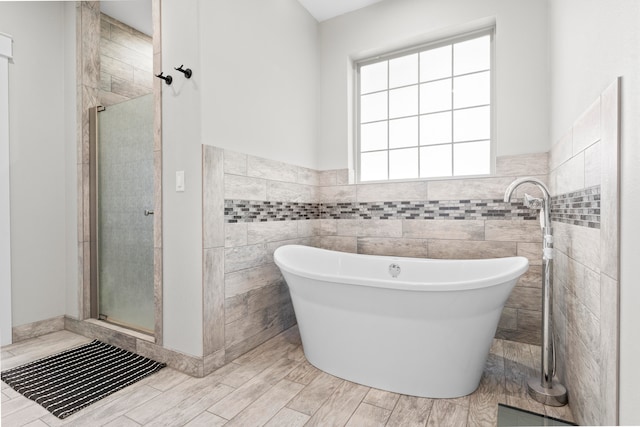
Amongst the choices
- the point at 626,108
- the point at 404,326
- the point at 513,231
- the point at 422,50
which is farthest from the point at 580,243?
the point at 422,50

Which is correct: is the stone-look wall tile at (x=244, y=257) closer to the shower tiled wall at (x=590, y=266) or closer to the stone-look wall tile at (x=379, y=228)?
the stone-look wall tile at (x=379, y=228)

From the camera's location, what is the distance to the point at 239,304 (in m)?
2.04

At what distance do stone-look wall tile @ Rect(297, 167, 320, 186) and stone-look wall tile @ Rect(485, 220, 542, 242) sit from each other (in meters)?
1.49

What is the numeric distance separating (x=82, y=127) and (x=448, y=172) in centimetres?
303

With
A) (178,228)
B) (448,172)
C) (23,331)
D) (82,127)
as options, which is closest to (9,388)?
(23,331)

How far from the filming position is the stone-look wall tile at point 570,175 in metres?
1.32

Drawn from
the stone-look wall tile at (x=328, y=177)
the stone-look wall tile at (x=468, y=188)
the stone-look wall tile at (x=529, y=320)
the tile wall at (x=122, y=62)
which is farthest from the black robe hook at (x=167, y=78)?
the stone-look wall tile at (x=529, y=320)

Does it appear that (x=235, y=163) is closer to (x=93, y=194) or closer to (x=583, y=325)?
(x=93, y=194)

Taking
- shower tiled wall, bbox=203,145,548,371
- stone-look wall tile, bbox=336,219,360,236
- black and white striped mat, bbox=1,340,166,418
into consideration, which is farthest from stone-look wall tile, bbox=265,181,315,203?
black and white striped mat, bbox=1,340,166,418

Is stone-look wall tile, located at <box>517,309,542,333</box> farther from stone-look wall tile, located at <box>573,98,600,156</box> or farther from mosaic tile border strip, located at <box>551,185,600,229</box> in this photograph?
stone-look wall tile, located at <box>573,98,600,156</box>

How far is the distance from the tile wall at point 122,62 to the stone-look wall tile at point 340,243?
2289 millimetres

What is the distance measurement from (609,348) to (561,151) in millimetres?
1142

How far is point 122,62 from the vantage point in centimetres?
299

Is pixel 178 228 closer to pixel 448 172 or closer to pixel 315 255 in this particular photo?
pixel 315 255
